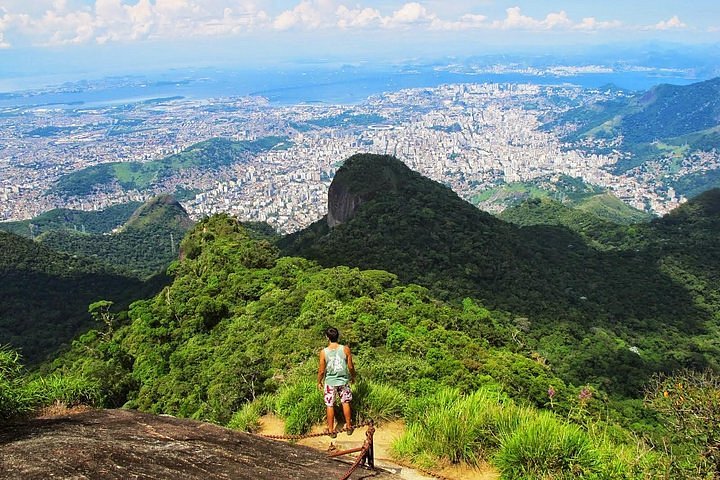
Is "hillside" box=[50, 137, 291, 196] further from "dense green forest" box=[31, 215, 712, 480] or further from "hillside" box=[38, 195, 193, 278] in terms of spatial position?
"dense green forest" box=[31, 215, 712, 480]

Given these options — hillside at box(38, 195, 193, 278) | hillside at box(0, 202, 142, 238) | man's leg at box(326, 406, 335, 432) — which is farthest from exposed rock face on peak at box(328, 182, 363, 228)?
hillside at box(0, 202, 142, 238)

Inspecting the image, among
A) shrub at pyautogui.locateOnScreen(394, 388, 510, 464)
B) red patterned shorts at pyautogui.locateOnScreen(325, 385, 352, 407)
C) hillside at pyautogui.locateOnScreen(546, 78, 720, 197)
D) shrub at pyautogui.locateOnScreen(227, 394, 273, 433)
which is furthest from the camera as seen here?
hillside at pyautogui.locateOnScreen(546, 78, 720, 197)

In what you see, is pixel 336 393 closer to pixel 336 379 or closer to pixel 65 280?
pixel 336 379

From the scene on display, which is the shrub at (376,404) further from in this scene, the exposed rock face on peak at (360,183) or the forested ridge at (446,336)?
the exposed rock face on peak at (360,183)

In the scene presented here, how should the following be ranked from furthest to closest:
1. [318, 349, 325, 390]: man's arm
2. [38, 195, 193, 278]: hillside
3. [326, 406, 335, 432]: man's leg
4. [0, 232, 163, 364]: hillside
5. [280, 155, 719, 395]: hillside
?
[38, 195, 193, 278]: hillside < [0, 232, 163, 364]: hillside < [280, 155, 719, 395]: hillside < [318, 349, 325, 390]: man's arm < [326, 406, 335, 432]: man's leg

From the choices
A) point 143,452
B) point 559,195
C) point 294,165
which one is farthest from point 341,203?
point 294,165

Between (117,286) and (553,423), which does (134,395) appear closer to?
(553,423)
